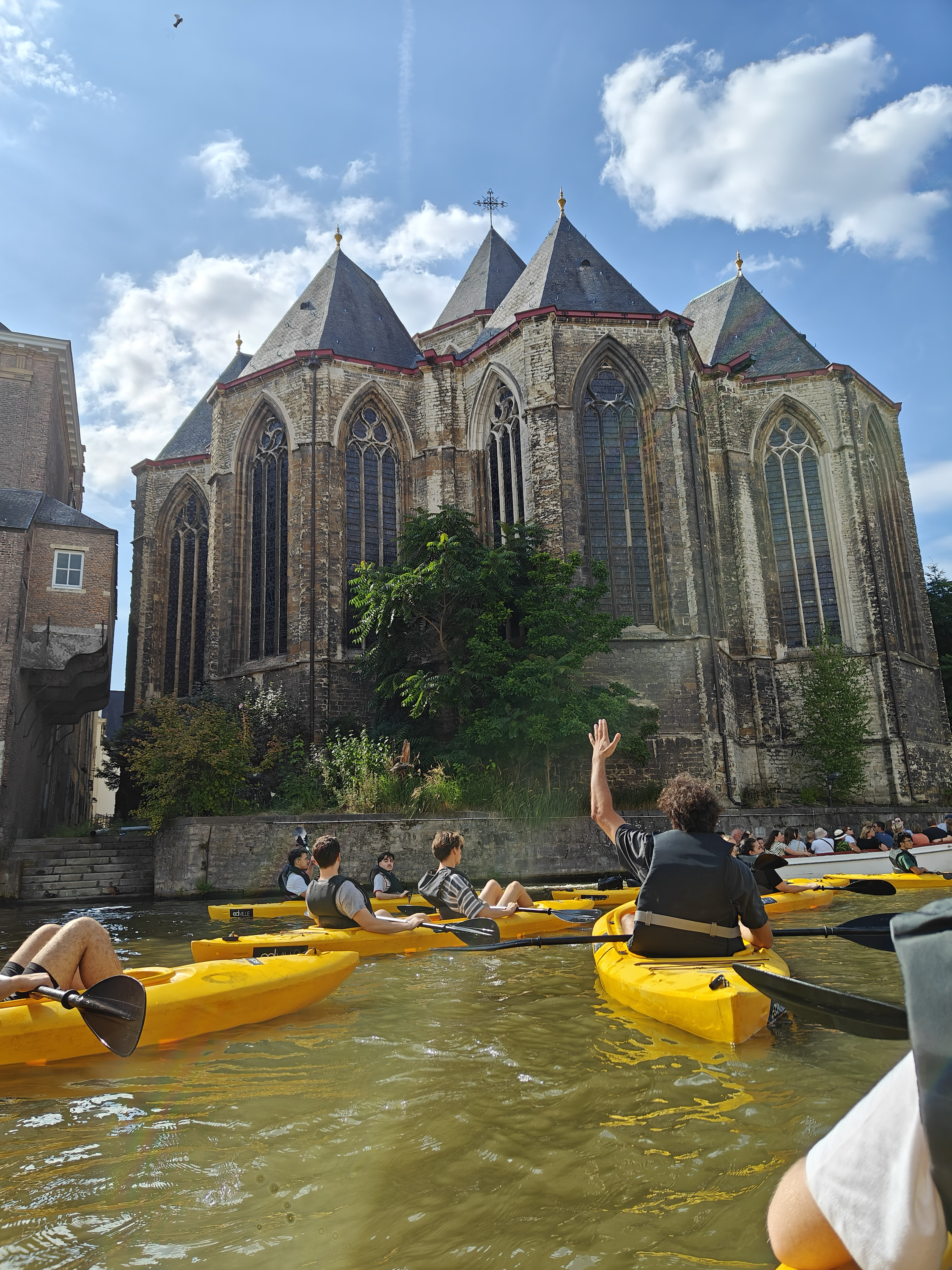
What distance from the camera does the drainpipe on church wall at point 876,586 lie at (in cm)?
2234

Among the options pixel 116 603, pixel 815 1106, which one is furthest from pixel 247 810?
pixel 815 1106

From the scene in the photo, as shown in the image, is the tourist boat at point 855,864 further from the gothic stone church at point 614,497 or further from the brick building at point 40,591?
the brick building at point 40,591

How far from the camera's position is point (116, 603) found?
19.0m

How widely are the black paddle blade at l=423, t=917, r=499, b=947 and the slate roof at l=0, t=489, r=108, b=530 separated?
1393 centimetres

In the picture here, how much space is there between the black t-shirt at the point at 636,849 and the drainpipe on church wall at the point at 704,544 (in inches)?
601

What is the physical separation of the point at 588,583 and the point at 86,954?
54.5ft

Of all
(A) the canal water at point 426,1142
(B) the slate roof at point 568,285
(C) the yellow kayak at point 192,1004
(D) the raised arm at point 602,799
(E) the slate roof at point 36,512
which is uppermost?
(B) the slate roof at point 568,285

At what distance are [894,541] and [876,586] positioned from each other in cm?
275

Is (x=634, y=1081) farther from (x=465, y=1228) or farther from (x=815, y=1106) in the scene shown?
(x=465, y=1228)

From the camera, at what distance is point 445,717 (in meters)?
19.3

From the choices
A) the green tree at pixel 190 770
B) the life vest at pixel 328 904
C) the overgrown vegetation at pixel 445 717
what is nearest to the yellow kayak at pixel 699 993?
the life vest at pixel 328 904

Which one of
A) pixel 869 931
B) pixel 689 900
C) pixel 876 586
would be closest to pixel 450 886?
pixel 689 900

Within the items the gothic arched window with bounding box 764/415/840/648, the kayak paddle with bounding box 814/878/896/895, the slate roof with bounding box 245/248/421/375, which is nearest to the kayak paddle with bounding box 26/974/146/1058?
the kayak paddle with bounding box 814/878/896/895

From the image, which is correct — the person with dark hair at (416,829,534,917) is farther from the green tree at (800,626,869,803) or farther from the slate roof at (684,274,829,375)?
the slate roof at (684,274,829,375)
